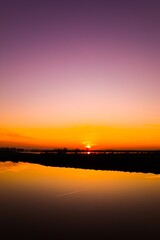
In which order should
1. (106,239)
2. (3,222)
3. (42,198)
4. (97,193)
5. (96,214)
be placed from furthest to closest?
(97,193) < (42,198) < (96,214) < (3,222) < (106,239)

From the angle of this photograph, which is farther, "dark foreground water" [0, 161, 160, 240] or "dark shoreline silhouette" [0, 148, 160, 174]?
"dark shoreline silhouette" [0, 148, 160, 174]

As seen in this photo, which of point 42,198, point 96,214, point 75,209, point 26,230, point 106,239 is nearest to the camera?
point 106,239

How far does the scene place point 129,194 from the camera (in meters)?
26.2

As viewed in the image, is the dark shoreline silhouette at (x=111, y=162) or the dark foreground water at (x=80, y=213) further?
the dark shoreline silhouette at (x=111, y=162)

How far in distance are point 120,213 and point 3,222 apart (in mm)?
7044

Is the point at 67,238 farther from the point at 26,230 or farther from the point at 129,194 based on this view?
the point at 129,194

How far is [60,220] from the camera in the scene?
17.7 meters

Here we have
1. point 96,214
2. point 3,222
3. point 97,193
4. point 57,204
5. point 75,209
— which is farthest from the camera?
point 97,193

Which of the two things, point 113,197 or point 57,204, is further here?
point 113,197

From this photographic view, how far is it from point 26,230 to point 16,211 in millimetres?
4589

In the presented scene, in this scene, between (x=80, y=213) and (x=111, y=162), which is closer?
(x=80, y=213)

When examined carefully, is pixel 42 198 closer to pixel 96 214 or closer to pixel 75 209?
pixel 75 209

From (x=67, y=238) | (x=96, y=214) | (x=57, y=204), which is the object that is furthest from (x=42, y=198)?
(x=67, y=238)

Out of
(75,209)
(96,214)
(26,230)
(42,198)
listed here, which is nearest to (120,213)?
(96,214)
